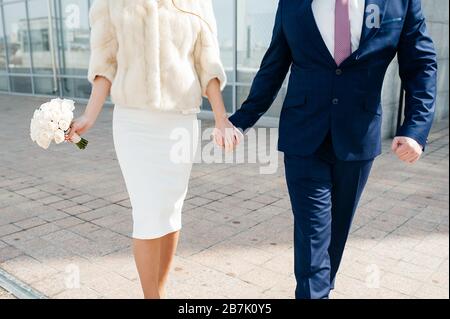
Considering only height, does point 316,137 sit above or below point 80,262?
above

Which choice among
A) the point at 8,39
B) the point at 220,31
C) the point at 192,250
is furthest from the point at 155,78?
the point at 8,39

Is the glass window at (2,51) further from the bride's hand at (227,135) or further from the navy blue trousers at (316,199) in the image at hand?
the navy blue trousers at (316,199)

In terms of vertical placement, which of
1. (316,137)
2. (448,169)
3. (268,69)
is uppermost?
(268,69)

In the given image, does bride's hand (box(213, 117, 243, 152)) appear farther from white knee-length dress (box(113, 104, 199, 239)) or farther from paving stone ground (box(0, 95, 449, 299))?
paving stone ground (box(0, 95, 449, 299))

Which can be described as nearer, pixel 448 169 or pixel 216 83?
pixel 216 83

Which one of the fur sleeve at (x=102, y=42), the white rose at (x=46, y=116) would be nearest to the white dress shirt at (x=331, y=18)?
the fur sleeve at (x=102, y=42)

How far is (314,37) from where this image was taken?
196 centimetres

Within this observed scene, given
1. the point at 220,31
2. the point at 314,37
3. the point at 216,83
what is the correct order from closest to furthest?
the point at 314,37 < the point at 216,83 < the point at 220,31

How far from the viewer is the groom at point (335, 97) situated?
195 cm

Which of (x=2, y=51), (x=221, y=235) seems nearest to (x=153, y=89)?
(x=221, y=235)

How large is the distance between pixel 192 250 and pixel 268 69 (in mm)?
1673

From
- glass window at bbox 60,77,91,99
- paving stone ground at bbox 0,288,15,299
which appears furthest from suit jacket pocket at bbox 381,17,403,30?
glass window at bbox 60,77,91,99

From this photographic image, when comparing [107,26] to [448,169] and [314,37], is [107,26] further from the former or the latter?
[448,169]

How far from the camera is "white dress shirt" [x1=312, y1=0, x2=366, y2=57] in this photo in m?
1.94
